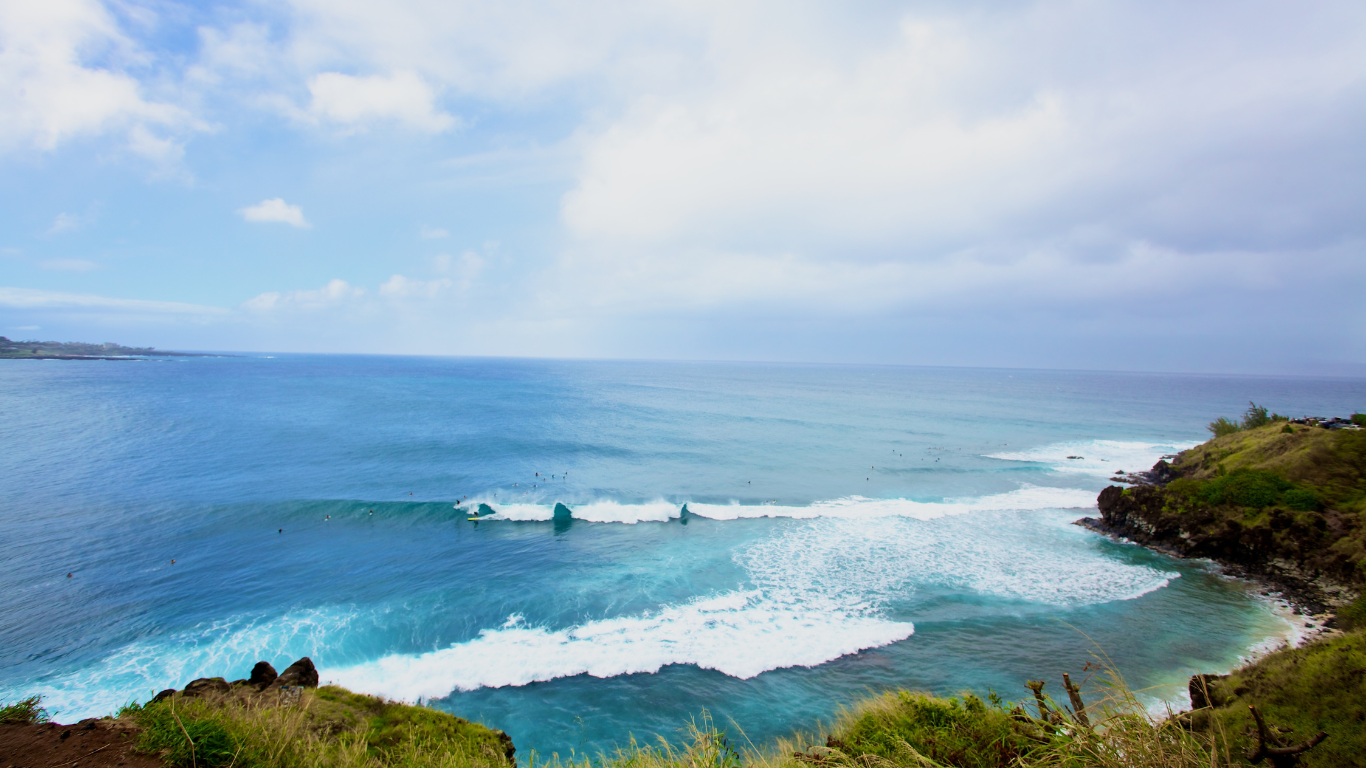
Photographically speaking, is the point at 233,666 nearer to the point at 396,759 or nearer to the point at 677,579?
the point at 396,759

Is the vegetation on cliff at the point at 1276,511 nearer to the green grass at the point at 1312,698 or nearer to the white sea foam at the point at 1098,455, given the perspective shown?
the white sea foam at the point at 1098,455

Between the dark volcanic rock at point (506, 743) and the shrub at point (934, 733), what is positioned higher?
the shrub at point (934, 733)

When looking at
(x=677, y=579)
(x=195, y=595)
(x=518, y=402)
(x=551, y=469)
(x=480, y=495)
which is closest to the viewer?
(x=195, y=595)

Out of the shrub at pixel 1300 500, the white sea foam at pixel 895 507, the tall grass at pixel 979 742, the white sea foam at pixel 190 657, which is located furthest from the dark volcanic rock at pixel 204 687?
the shrub at pixel 1300 500

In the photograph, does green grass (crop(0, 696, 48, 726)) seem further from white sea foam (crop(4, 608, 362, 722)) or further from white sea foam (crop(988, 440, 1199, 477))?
white sea foam (crop(988, 440, 1199, 477))

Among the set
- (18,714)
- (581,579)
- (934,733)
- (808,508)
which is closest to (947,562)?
(808,508)

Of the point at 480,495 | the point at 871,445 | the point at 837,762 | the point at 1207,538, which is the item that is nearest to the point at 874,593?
the point at 837,762

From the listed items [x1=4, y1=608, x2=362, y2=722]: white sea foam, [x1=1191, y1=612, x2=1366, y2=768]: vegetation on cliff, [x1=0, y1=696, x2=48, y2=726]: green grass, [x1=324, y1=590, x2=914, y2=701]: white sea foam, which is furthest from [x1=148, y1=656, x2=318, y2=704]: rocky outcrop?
[x1=1191, y1=612, x2=1366, y2=768]: vegetation on cliff
